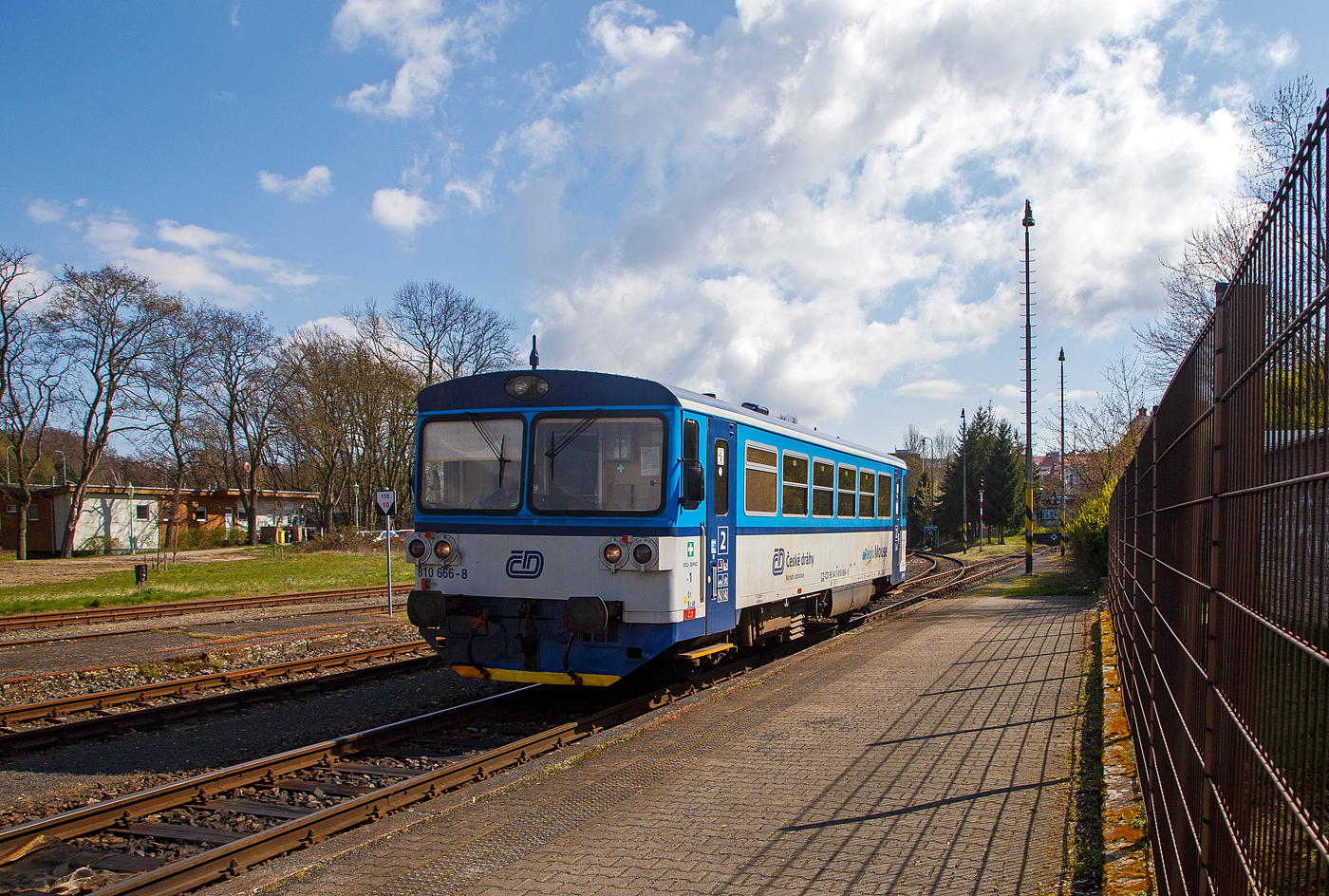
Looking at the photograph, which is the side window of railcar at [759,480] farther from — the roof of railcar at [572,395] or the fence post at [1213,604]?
the fence post at [1213,604]

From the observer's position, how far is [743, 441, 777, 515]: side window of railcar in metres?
10.1

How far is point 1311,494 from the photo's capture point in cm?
158

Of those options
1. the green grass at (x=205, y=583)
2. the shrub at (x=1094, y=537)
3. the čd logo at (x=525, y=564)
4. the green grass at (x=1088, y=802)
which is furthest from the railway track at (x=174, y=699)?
the shrub at (x=1094, y=537)

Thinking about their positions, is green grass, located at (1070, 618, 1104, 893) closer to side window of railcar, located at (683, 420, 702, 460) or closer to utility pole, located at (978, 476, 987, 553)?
side window of railcar, located at (683, 420, 702, 460)

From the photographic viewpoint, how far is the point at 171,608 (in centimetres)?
1961

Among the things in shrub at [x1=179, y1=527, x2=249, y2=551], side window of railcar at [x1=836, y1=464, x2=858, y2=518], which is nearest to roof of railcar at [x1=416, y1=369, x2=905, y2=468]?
side window of railcar at [x1=836, y1=464, x2=858, y2=518]

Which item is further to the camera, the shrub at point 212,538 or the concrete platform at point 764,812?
the shrub at point 212,538

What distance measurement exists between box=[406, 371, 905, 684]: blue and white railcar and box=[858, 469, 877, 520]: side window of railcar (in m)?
5.06

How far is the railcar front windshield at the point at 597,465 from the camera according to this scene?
28.3 ft

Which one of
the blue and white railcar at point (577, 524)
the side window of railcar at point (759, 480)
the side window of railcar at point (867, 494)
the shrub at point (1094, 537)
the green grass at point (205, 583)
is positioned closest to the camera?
the blue and white railcar at point (577, 524)

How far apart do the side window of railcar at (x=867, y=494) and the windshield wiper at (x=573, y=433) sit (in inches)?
276

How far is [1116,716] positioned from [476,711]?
221 inches

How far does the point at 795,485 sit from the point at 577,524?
149 inches

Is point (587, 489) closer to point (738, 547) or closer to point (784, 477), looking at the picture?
point (738, 547)
